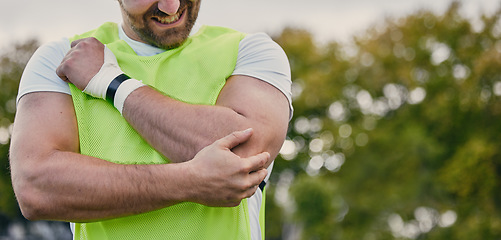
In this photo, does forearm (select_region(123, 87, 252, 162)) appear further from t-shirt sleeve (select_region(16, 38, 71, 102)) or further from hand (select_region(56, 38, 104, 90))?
t-shirt sleeve (select_region(16, 38, 71, 102))

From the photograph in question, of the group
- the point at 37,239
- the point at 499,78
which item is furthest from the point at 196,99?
the point at 37,239

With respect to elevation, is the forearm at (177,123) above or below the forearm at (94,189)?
above

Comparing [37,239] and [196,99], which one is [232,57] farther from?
[37,239]

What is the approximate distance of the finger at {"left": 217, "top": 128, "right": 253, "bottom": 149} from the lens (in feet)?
8.33

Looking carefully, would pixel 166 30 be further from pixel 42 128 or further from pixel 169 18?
pixel 42 128

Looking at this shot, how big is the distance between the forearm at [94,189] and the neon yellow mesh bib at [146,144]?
0.41 ft

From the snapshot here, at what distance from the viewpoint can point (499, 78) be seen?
92.7 feet

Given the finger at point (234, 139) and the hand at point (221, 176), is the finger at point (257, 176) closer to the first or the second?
the hand at point (221, 176)

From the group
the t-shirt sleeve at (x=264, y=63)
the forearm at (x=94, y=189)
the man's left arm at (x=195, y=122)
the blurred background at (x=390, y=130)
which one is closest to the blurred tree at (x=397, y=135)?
the blurred background at (x=390, y=130)

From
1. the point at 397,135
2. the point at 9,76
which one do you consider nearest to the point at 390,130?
the point at 397,135

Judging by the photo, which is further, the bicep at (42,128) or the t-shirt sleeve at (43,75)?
the t-shirt sleeve at (43,75)

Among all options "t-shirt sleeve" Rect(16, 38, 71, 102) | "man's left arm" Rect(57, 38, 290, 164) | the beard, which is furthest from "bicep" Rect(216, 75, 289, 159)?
"t-shirt sleeve" Rect(16, 38, 71, 102)

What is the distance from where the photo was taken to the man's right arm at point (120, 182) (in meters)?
2.47

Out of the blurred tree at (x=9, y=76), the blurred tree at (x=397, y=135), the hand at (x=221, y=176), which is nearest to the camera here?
the hand at (x=221, y=176)
